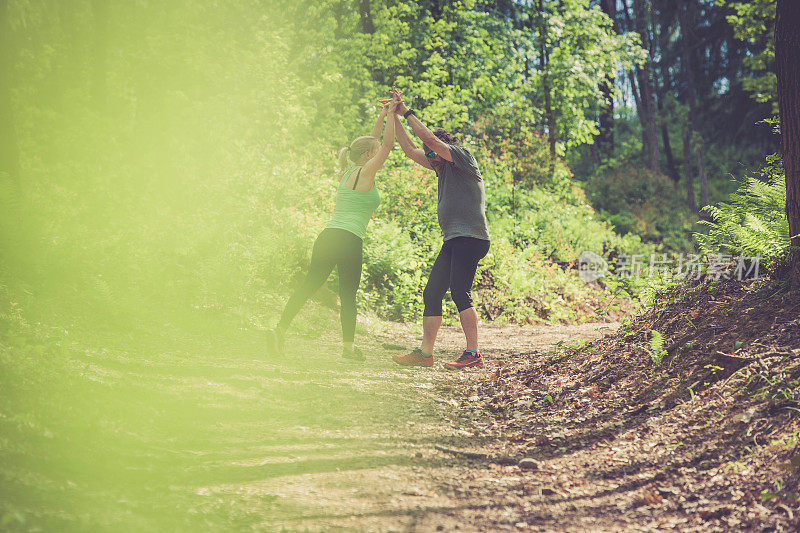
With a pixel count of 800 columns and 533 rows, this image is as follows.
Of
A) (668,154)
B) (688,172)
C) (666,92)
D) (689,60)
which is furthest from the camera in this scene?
(666,92)

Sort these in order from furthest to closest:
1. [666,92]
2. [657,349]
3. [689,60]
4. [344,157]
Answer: [666,92]
[689,60]
[344,157]
[657,349]

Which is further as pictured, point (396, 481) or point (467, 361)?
point (467, 361)

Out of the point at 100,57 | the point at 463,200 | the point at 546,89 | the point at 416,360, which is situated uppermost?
the point at 546,89

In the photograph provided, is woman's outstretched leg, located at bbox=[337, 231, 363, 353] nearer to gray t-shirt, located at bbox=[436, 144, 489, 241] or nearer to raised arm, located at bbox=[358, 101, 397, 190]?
raised arm, located at bbox=[358, 101, 397, 190]

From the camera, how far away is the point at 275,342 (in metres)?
5.57

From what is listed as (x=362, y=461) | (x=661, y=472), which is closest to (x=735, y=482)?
(x=661, y=472)

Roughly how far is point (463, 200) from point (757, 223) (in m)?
2.47

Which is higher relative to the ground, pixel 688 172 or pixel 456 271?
pixel 688 172

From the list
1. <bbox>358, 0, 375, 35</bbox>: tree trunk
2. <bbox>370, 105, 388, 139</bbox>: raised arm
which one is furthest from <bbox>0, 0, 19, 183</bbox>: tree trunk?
<bbox>358, 0, 375, 35</bbox>: tree trunk

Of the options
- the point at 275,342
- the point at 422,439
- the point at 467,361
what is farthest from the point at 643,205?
the point at 422,439

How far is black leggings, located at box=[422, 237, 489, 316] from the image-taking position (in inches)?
219

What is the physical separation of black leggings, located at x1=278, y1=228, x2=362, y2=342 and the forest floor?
66 centimetres

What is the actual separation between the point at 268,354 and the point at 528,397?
8.33 feet

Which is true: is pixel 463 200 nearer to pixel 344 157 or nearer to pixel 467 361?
pixel 344 157
